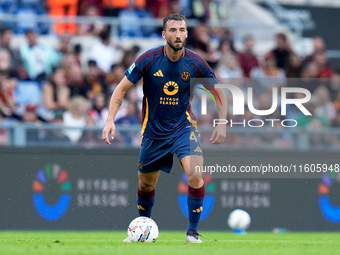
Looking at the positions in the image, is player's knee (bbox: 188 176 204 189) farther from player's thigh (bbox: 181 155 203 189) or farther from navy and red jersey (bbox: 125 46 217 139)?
navy and red jersey (bbox: 125 46 217 139)

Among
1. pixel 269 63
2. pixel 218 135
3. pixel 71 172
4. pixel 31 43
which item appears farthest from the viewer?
pixel 269 63

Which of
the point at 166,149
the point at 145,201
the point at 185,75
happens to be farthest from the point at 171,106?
the point at 145,201

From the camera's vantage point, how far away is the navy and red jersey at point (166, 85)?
349 inches

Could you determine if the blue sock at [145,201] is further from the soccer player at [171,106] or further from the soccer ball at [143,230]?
the soccer ball at [143,230]

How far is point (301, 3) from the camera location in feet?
65.1

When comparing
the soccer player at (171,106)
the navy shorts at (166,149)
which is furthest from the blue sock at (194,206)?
the navy shorts at (166,149)

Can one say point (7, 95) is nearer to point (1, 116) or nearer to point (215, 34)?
point (1, 116)

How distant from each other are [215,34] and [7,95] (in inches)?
222

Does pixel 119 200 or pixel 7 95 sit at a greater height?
pixel 7 95

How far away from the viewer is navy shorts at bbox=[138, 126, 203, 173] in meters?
8.82

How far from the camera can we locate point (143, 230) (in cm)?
861

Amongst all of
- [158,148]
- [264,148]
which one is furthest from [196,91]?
[158,148]

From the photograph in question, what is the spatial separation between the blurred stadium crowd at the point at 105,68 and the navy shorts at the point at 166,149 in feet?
14.2

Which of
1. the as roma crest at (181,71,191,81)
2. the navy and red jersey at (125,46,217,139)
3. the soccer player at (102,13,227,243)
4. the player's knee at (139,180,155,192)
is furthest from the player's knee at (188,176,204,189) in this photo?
the as roma crest at (181,71,191,81)
